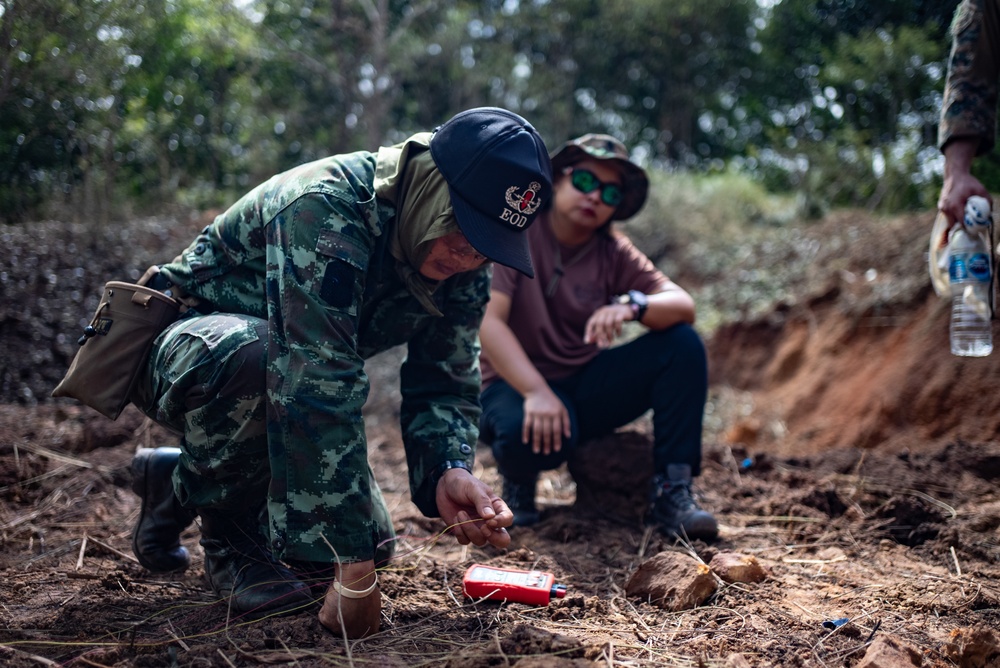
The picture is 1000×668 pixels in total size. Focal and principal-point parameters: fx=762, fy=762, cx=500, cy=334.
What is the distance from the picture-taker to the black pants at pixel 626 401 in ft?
10.1

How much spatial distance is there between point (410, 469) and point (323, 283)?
77 cm

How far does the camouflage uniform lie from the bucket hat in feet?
3.28

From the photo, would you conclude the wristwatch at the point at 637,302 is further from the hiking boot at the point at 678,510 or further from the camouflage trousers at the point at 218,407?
the camouflage trousers at the point at 218,407

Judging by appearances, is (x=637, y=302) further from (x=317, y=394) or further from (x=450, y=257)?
(x=317, y=394)

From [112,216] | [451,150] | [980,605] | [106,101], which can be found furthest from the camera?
[112,216]

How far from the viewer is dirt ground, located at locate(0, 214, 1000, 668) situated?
1925 mm

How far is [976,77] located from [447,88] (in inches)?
299

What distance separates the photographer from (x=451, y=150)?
203 centimetres

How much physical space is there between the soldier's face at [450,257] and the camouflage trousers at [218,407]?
1.65ft

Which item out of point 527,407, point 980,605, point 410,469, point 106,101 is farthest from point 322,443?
point 106,101

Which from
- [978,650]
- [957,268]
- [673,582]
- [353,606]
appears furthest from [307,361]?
[957,268]

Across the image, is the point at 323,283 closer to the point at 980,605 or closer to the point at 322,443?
the point at 322,443

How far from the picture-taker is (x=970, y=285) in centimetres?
292

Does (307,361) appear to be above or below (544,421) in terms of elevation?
above
